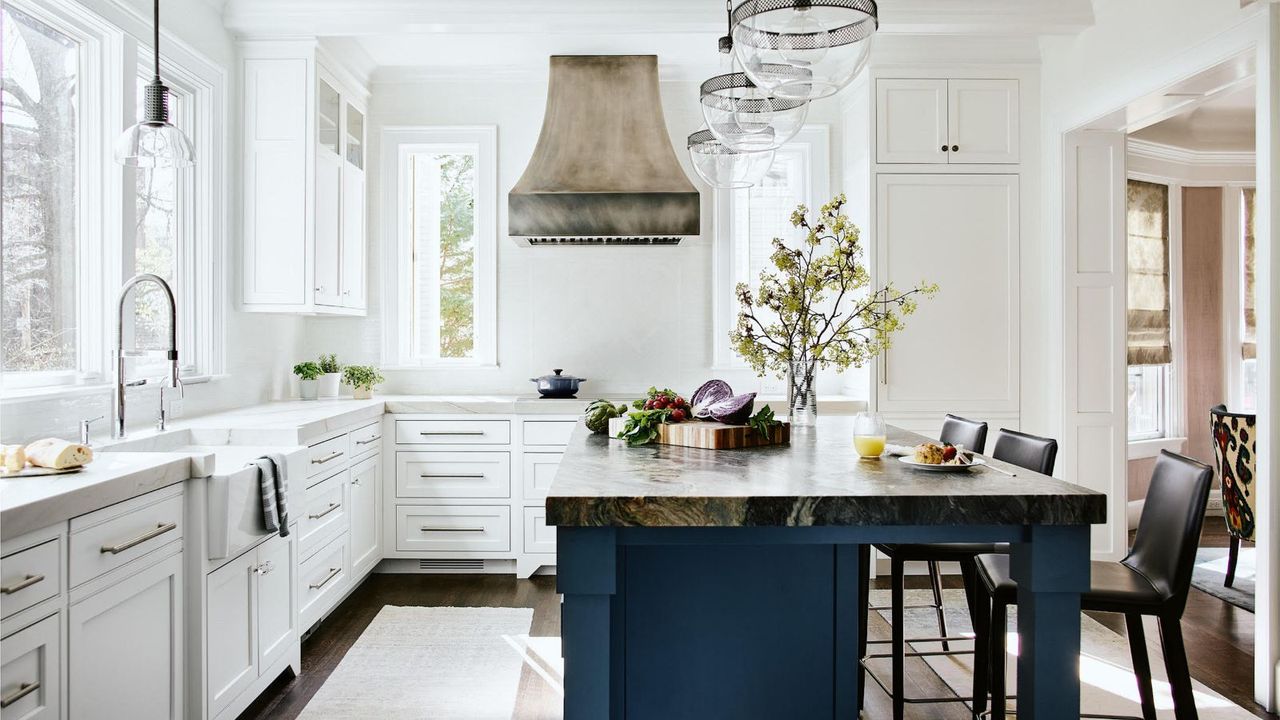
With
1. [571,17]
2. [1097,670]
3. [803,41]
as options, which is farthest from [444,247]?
[1097,670]

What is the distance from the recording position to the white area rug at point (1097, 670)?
8.64 ft

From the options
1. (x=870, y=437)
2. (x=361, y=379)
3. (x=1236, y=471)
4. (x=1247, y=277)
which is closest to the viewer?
(x=870, y=437)

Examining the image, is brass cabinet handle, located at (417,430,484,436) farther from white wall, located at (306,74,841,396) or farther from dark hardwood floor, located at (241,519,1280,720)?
dark hardwood floor, located at (241,519,1280,720)

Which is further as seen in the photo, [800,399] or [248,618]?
[800,399]

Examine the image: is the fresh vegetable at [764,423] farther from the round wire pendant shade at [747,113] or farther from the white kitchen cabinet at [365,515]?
the white kitchen cabinet at [365,515]

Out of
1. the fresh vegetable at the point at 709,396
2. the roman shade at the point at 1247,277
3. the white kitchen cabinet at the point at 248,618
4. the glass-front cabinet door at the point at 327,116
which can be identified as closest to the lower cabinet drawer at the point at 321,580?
the white kitchen cabinet at the point at 248,618

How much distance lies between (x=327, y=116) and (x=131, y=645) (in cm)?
290

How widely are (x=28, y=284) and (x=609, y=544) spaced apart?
7.63 ft

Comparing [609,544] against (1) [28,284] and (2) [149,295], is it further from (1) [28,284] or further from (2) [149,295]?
(2) [149,295]

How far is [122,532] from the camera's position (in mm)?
Result: 1902

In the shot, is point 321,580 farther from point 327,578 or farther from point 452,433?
point 452,433

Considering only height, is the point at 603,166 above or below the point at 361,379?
above

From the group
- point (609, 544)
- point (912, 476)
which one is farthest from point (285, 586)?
point (912, 476)

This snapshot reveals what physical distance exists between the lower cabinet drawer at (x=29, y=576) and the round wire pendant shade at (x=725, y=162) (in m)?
1.96
